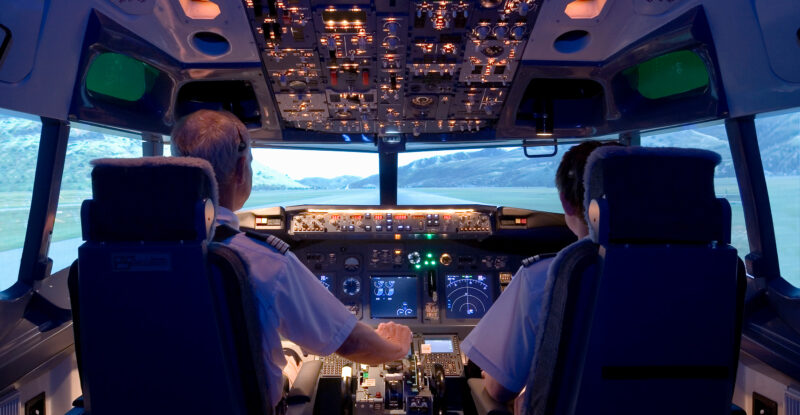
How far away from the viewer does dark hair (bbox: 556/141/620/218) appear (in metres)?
1.32

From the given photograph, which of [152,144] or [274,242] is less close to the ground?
[152,144]

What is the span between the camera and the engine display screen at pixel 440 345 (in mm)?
2793

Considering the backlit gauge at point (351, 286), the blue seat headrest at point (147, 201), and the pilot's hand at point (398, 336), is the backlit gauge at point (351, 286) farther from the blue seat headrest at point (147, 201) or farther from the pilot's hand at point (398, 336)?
the blue seat headrest at point (147, 201)

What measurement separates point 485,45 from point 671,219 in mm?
1463

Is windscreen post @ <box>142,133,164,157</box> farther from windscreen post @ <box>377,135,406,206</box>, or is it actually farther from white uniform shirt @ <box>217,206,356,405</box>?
white uniform shirt @ <box>217,206,356,405</box>

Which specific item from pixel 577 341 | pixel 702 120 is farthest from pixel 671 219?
pixel 702 120

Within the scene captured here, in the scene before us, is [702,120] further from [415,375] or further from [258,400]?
[258,400]

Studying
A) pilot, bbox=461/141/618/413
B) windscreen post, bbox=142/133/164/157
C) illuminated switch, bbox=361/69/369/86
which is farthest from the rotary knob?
windscreen post, bbox=142/133/164/157

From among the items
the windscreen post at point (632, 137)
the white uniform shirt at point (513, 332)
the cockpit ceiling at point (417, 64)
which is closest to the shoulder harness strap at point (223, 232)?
the white uniform shirt at point (513, 332)

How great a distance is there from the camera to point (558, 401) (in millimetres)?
1124

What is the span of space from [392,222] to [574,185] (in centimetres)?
166

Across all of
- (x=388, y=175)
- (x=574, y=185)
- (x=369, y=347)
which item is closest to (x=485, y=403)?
(x=369, y=347)

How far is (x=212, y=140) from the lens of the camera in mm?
1255

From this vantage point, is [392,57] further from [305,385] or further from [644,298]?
[644,298]
